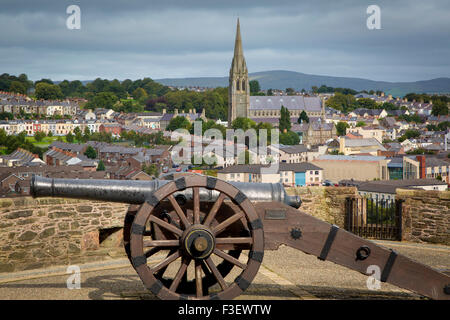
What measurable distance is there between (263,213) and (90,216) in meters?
3.28

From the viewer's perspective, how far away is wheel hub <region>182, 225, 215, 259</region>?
453 centimetres

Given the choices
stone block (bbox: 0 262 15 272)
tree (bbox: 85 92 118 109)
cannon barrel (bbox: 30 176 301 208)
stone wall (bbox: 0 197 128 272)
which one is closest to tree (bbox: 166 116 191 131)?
tree (bbox: 85 92 118 109)

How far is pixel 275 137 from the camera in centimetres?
11562

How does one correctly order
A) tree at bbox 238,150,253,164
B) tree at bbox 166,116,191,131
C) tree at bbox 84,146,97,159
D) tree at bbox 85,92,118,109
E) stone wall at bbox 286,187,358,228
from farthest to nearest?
tree at bbox 85,92,118,109
tree at bbox 166,116,191,131
tree at bbox 238,150,253,164
tree at bbox 84,146,97,159
stone wall at bbox 286,187,358,228

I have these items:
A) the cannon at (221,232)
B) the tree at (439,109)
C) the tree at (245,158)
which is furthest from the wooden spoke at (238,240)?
the tree at (439,109)

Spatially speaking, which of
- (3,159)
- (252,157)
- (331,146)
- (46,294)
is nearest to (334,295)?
(46,294)

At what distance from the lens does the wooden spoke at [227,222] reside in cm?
457

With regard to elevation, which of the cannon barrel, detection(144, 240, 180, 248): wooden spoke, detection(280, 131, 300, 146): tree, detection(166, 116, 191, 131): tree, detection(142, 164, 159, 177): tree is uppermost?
the cannon barrel

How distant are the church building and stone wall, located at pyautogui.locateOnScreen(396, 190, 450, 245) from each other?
432 ft

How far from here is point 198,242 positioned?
4.52m

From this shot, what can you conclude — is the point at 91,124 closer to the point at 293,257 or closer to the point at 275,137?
the point at 275,137

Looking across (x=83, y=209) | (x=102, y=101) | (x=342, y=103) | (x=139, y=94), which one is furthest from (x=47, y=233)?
(x=139, y=94)

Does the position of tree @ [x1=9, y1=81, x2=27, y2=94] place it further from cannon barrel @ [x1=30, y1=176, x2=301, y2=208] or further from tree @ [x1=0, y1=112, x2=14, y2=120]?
cannon barrel @ [x1=30, y1=176, x2=301, y2=208]

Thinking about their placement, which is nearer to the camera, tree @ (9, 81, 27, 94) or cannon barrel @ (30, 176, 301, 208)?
cannon barrel @ (30, 176, 301, 208)
